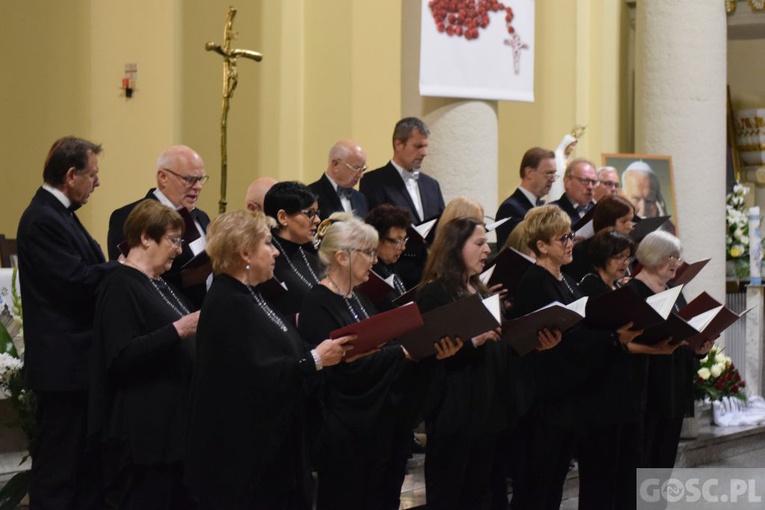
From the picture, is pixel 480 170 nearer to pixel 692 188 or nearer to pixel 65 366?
pixel 692 188

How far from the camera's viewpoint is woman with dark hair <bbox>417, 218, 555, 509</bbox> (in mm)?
5293

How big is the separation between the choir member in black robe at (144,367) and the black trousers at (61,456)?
0.35m

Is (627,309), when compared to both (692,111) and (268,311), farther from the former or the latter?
(692,111)

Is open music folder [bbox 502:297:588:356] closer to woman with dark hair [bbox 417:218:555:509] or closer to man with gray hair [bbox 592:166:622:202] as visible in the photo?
woman with dark hair [bbox 417:218:555:509]

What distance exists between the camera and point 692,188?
1027 centimetres

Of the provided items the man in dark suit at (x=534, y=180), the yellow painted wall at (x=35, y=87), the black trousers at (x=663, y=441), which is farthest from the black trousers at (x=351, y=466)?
the yellow painted wall at (x=35, y=87)

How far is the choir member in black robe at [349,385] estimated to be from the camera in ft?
15.9

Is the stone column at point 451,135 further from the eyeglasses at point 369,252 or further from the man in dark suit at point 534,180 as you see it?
the eyeglasses at point 369,252

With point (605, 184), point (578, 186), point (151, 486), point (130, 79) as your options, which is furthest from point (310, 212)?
point (130, 79)

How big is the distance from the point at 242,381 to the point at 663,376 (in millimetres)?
2660

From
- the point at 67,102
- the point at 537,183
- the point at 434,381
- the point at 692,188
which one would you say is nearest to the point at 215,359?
the point at 434,381

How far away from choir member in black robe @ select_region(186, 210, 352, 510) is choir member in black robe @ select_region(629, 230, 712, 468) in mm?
2252

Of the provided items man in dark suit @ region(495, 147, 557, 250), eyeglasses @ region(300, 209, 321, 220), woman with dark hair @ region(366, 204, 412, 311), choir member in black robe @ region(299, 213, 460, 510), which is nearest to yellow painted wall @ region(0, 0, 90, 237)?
man in dark suit @ region(495, 147, 557, 250)

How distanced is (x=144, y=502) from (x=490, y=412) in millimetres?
1492
